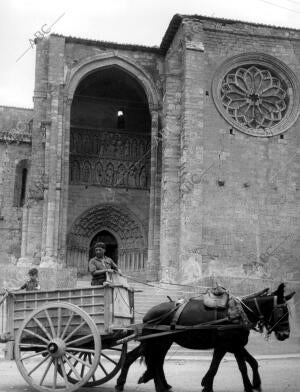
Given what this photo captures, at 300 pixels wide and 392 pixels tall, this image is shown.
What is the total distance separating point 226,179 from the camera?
24.1 metres

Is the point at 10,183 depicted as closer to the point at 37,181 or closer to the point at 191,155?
the point at 37,181

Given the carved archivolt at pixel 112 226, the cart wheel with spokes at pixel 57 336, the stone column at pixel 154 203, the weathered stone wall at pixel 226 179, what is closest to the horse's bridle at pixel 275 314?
the cart wheel with spokes at pixel 57 336

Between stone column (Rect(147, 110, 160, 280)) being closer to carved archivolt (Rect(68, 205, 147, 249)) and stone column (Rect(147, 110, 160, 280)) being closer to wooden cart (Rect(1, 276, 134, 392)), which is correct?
carved archivolt (Rect(68, 205, 147, 249))

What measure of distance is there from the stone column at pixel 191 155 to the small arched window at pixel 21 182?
7992mm

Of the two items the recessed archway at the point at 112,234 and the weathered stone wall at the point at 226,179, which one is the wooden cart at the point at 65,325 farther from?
the recessed archway at the point at 112,234

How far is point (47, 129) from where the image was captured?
2539 cm

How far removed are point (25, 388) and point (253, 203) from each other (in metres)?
16.3

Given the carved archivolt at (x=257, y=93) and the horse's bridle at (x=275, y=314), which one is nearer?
the horse's bridle at (x=275, y=314)

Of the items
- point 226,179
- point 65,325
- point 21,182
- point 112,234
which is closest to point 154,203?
point 112,234

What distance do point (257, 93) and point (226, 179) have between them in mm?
3892

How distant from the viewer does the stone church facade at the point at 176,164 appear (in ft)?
78.0

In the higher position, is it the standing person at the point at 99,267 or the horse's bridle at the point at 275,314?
the standing person at the point at 99,267

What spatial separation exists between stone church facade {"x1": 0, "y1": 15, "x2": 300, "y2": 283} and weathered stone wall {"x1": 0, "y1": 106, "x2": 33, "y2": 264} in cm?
5

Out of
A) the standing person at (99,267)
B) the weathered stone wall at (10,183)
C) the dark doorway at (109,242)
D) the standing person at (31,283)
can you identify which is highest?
the weathered stone wall at (10,183)
